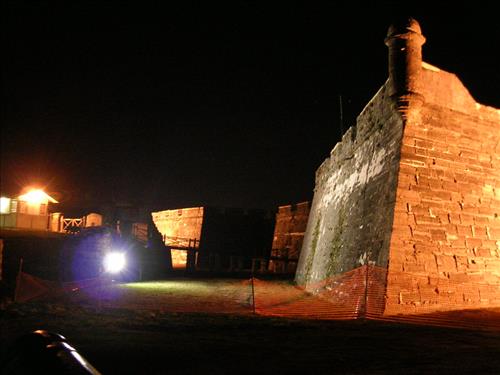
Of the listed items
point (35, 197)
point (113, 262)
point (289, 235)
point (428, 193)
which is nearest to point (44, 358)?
point (428, 193)

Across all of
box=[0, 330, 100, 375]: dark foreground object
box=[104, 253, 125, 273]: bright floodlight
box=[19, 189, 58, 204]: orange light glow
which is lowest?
box=[104, 253, 125, 273]: bright floodlight

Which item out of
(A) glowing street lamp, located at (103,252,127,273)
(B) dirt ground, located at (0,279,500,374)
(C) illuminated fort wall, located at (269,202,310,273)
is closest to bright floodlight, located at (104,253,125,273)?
(A) glowing street lamp, located at (103,252,127,273)

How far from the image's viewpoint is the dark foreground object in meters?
1.50

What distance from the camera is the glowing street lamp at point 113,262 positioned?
56.2 feet

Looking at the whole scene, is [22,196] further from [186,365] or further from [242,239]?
[186,365]

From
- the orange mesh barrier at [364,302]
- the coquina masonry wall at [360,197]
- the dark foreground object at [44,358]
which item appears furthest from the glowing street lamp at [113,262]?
the dark foreground object at [44,358]

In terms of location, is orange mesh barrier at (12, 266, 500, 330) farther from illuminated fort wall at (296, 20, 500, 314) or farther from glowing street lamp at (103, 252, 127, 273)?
glowing street lamp at (103, 252, 127, 273)

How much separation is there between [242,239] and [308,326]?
27.1 metres

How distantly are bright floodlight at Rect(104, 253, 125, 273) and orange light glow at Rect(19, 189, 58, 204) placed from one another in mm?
11995

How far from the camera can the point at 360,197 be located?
11.6 m

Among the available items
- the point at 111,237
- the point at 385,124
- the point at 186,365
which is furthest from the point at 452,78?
the point at 111,237

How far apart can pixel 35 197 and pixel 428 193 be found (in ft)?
84.5

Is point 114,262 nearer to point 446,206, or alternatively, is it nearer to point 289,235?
point 289,235

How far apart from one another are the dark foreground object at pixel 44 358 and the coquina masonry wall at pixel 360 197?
304 inches
